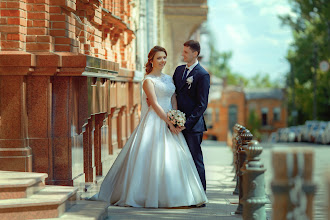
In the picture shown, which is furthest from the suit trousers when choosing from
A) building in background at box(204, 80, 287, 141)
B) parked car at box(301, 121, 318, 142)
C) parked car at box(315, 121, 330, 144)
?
building in background at box(204, 80, 287, 141)

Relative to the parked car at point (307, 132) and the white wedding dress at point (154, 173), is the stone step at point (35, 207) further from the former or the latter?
the parked car at point (307, 132)

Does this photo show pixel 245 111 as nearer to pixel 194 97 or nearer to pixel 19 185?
pixel 194 97

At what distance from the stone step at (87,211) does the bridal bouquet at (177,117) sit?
1379 mm

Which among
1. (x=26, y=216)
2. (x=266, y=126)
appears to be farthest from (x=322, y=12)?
(x=266, y=126)

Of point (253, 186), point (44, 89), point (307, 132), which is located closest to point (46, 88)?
point (44, 89)

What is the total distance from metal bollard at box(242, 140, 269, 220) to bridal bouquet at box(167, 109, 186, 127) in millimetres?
1896

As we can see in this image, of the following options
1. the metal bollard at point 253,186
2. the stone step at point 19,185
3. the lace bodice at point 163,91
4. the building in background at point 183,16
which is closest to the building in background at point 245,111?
the building in background at point 183,16

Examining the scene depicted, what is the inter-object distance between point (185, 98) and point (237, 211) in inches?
62.5

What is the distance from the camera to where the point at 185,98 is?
848cm

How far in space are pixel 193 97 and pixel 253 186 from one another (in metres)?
2.38

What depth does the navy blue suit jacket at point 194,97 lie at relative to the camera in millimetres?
8281

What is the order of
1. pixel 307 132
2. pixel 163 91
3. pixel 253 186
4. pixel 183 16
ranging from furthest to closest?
pixel 307 132 → pixel 183 16 → pixel 163 91 → pixel 253 186

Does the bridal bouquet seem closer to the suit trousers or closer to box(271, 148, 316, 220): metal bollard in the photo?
the suit trousers

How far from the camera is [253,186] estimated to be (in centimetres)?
627
